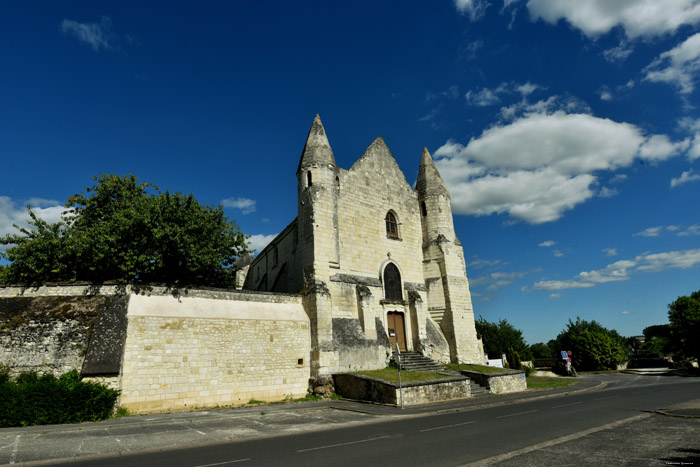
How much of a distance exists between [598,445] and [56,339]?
1611 centimetres

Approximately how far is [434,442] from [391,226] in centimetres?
1665

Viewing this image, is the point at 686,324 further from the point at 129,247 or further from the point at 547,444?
the point at 129,247

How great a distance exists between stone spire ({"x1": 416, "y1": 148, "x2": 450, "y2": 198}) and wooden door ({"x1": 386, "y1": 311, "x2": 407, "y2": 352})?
29.1 ft

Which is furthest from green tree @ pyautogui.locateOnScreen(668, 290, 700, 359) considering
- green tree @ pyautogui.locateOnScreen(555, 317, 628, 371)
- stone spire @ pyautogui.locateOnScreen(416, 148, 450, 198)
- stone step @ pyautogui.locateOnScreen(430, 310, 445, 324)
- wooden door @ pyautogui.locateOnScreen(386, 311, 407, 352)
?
wooden door @ pyautogui.locateOnScreen(386, 311, 407, 352)

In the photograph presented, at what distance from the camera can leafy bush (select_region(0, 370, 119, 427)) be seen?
10.4m

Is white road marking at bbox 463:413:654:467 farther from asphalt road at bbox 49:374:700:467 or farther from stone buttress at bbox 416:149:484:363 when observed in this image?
stone buttress at bbox 416:149:484:363

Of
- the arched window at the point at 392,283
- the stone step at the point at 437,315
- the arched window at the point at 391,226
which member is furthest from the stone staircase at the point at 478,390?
the arched window at the point at 391,226

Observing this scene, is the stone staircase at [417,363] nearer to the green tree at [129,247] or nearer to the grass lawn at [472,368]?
the grass lawn at [472,368]

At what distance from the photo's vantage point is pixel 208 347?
14977 mm

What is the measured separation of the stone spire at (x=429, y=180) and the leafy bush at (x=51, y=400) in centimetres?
2057

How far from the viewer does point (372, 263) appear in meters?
21.9

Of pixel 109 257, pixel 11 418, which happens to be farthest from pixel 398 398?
pixel 109 257

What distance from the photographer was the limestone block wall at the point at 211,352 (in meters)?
13.5

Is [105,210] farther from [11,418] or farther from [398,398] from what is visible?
[398,398]
